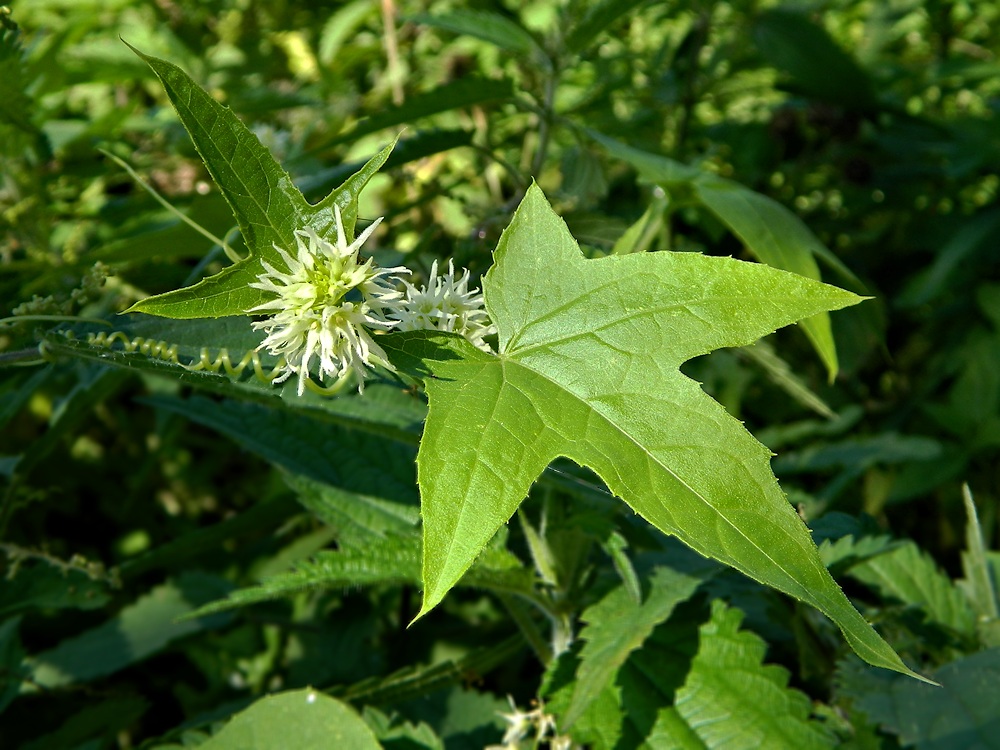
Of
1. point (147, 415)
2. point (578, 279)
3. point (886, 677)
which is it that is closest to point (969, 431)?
point (886, 677)

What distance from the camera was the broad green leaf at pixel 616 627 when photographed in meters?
1.03

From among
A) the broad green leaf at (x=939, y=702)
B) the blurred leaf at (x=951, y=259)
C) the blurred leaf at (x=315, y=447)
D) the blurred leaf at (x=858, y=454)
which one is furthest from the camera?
the blurred leaf at (x=951, y=259)

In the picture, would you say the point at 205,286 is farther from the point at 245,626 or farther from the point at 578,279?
the point at 245,626

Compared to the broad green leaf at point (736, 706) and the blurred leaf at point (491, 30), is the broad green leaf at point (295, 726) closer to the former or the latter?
the broad green leaf at point (736, 706)

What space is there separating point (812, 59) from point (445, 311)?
1555mm

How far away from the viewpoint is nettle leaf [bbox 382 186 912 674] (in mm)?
705

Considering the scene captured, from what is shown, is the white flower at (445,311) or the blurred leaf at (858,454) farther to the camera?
the blurred leaf at (858,454)

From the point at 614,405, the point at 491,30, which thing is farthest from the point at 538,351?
the point at 491,30

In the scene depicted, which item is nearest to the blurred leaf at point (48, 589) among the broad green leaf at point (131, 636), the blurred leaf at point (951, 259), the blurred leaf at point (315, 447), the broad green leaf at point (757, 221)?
the broad green leaf at point (131, 636)

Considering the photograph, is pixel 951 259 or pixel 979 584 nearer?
pixel 979 584

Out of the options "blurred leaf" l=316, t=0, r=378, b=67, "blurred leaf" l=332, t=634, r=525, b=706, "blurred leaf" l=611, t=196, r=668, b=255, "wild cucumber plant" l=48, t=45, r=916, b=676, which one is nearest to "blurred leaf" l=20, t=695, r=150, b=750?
"blurred leaf" l=332, t=634, r=525, b=706

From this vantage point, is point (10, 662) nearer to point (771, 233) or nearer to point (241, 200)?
point (241, 200)

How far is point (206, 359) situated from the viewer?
89 centimetres

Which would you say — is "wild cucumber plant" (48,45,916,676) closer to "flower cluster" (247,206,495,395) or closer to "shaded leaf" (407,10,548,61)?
"flower cluster" (247,206,495,395)
